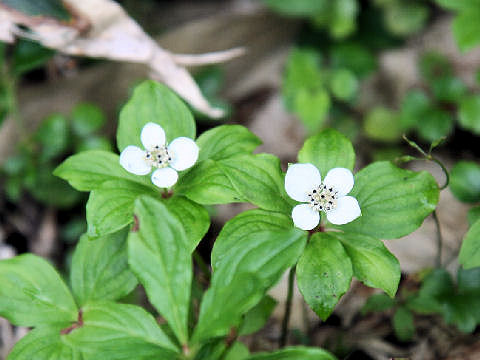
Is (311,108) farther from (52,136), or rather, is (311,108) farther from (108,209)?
(108,209)

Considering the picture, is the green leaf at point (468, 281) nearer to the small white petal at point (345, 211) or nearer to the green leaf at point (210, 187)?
the small white petal at point (345, 211)

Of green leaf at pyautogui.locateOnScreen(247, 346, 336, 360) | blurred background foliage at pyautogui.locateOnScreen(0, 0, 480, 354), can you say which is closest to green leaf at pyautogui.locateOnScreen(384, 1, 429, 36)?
blurred background foliage at pyautogui.locateOnScreen(0, 0, 480, 354)

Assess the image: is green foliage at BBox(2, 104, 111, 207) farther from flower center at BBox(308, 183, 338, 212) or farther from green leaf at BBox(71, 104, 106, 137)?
flower center at BBox(308, 183, 338, 212)

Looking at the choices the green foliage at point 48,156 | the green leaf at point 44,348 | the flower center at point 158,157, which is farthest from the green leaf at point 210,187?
the green foliage at point 48,156

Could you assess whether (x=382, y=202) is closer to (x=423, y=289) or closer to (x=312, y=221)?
(x=312, y=221)

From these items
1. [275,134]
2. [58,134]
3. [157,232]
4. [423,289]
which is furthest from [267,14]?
[157,232]
